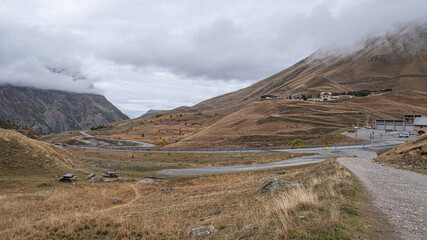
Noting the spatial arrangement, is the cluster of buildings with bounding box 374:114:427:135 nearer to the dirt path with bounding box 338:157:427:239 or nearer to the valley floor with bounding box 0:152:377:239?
the dirt path with bounding box 338:157:427:239

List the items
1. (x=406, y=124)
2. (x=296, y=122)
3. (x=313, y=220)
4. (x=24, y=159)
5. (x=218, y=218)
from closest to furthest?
(x=313, y=220) < (x=218, y=218) < (x=24, y=159) < (x=406, y=124) < (x=296, y=122)

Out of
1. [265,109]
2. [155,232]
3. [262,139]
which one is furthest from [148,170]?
[265,109]

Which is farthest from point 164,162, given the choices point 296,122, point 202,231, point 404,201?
point 296,122

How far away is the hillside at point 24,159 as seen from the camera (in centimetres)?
2546

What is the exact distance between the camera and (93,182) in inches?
1019

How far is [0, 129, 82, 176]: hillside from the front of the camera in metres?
25.5

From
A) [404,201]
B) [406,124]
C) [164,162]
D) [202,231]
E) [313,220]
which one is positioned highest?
[406,124]

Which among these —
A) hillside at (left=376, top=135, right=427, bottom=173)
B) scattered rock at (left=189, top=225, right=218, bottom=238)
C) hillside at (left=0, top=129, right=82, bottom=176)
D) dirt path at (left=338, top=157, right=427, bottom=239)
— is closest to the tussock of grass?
dirt path at (left=338, top=157, right=427, bottom=239)

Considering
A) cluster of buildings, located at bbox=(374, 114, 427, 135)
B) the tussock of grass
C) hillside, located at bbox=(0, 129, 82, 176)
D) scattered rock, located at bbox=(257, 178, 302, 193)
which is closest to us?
the tussock of grass

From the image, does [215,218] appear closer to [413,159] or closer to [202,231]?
[202,231]

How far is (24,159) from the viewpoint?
27312mm

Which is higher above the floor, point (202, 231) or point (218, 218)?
point (202, 231)

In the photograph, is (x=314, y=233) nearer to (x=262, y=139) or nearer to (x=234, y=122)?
(x=262, y=139)

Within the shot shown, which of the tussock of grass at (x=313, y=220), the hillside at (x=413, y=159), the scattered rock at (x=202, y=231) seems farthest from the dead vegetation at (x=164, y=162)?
the tussock of grass at (x=313, y=220)
